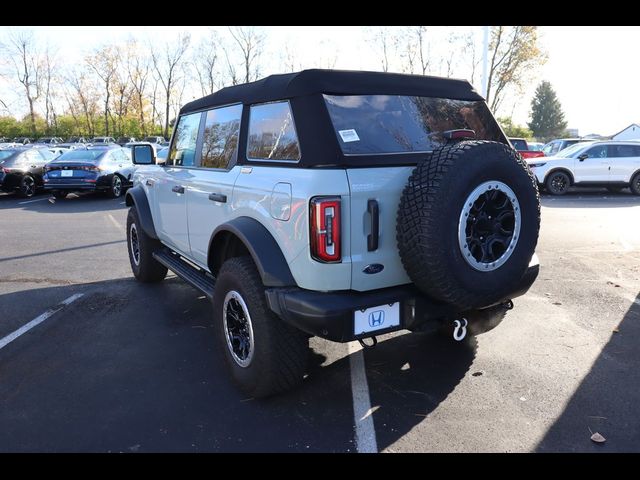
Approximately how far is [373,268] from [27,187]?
15150mm

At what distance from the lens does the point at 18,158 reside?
1459 cm

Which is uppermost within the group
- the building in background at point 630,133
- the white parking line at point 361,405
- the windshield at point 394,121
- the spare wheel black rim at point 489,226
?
the building in background at point 630,133

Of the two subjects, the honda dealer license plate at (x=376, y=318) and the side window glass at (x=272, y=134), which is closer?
the honda dealer license plate at (x=376, y=318)

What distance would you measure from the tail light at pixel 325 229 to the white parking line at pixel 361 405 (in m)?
1.01

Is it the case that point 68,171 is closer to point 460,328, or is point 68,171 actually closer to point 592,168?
point 460,328

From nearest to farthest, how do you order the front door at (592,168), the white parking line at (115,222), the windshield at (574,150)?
the white parking line at (115,222)
the front door at (592,168)
the windshield at (574,150)

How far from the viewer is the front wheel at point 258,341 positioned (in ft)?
9.33

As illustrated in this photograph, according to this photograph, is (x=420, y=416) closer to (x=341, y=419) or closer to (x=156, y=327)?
(x=341, y=419)

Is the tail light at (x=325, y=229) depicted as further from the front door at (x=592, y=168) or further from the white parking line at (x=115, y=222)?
the front door at (x=592, y=168)

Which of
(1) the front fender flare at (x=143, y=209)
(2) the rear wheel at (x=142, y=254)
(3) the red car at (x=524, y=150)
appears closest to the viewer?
(1) the front fender flare at (x=143, y=209)

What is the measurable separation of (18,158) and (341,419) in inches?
611

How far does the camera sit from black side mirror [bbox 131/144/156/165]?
17.3 ft

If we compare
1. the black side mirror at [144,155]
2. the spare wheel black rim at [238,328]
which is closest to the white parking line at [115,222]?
the black side mirror at [144,155]

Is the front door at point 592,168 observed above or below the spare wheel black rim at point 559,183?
above
